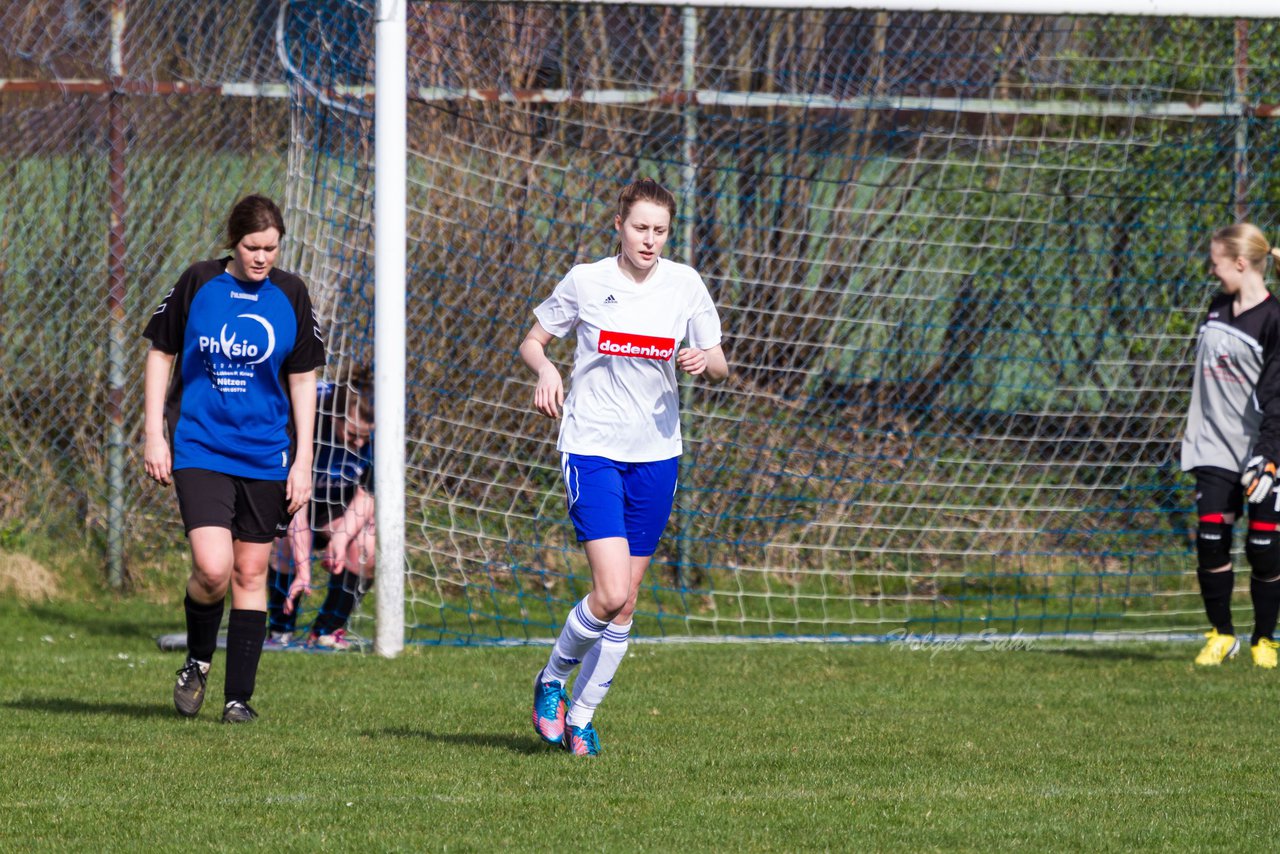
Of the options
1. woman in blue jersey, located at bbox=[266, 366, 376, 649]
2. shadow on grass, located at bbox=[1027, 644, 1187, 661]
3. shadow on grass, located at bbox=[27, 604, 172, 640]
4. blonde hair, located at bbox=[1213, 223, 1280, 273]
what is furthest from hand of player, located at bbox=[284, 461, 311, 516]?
blonde hair, located at bbox=[1213, 223, 1280, 273]

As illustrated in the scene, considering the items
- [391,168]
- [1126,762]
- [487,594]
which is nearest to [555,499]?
[487,594]

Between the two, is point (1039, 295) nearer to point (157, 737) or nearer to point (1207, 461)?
point (1207, 461)

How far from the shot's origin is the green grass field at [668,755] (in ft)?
13.8

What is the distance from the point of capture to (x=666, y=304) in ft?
17.0

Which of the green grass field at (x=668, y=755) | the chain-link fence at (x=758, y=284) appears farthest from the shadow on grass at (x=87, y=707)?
the chain-link fence at (x=758, y=284)

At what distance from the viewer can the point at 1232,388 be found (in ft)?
24.7

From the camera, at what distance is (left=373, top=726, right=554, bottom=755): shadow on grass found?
5469 mm

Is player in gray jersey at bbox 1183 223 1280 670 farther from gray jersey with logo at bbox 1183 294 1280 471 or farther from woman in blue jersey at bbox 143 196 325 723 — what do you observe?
woman in blue jersey at bbox 143 196 325 723

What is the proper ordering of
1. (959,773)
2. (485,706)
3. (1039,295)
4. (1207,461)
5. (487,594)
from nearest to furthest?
(959,773)
(485,706)
(1207,461)
(487,594)
(1039,295)

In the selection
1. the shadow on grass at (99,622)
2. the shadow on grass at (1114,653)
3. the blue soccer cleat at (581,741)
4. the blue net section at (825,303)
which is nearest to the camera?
the blue soccer cleat at (581,741)

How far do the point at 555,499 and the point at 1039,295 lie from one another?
3.39 meters

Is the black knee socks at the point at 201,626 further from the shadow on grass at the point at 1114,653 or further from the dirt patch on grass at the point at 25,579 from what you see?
the shadow on grass at the point at 1114,653

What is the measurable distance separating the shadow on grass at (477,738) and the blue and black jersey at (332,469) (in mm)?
2529

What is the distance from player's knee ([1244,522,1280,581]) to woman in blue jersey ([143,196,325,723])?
4547 mm
